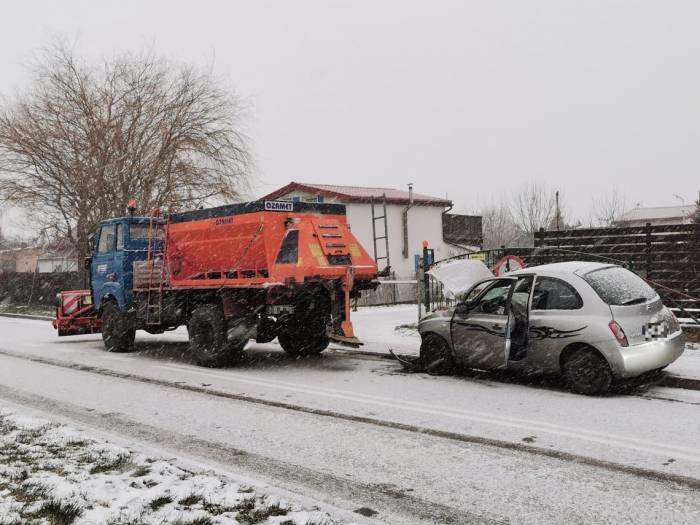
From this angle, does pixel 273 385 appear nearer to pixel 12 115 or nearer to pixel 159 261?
pixel 159 261

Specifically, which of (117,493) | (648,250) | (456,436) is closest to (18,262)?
(648,250)

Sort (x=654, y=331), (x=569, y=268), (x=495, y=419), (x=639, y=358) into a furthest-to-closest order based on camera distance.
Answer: (x=569, y=268), (x=654, y=331), (x=639, y=358), (x=495, y=419)

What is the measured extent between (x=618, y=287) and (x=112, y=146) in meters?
25.6

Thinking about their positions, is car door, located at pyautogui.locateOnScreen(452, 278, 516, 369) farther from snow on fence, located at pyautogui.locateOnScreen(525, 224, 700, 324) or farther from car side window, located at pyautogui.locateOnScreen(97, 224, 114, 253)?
car side window, located at pyautogui.locateOnScreen(97, 224, 114, 253)

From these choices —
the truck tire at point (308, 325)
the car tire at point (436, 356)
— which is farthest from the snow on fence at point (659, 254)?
the truck tire at point (308, 325)

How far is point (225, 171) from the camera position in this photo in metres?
30.2

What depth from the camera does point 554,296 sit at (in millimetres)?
8453

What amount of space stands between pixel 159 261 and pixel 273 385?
442 centimetres

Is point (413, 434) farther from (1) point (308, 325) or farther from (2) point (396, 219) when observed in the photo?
(2) point (396, 219)

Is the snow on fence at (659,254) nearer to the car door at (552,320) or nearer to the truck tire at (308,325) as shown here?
the car door at (552,320)

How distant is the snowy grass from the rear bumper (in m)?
4.70

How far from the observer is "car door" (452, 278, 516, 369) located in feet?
28.9

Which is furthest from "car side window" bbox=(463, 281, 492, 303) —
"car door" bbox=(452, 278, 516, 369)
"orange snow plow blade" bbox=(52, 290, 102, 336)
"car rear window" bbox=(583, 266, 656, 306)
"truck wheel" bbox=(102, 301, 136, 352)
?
"orange snow plow blade" bbox=(52, 290, 102, 336)

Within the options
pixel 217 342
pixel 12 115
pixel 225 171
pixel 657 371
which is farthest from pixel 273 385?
pixel 12 115
